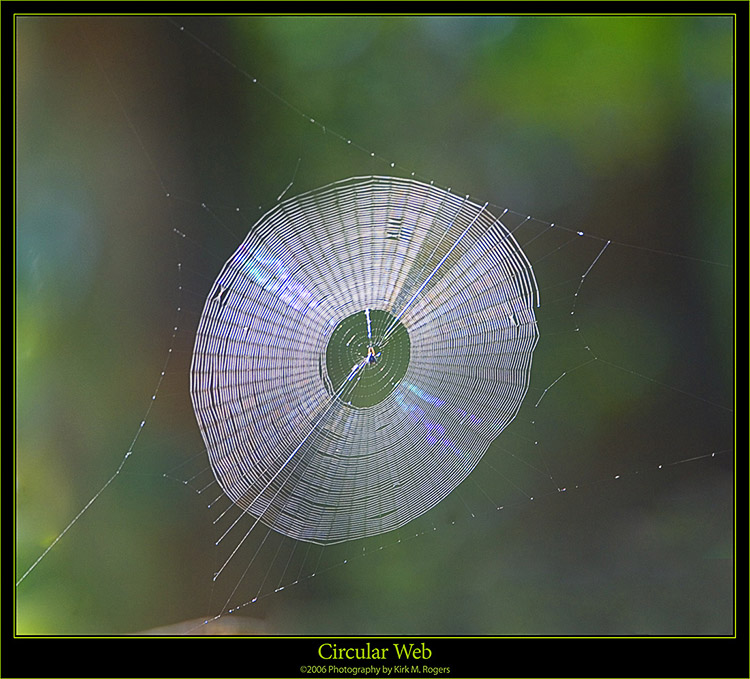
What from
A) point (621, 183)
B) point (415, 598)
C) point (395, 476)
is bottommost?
A: point (415, 598)

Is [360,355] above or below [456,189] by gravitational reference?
below

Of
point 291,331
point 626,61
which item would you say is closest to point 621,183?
point 626,61

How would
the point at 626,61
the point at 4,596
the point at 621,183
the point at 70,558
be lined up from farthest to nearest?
1. the point at 621,183
2. the point at 626,61
3. the point at 70,558
4. the point at 4,596

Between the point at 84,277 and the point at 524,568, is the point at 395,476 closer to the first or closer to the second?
the point at 524,568
